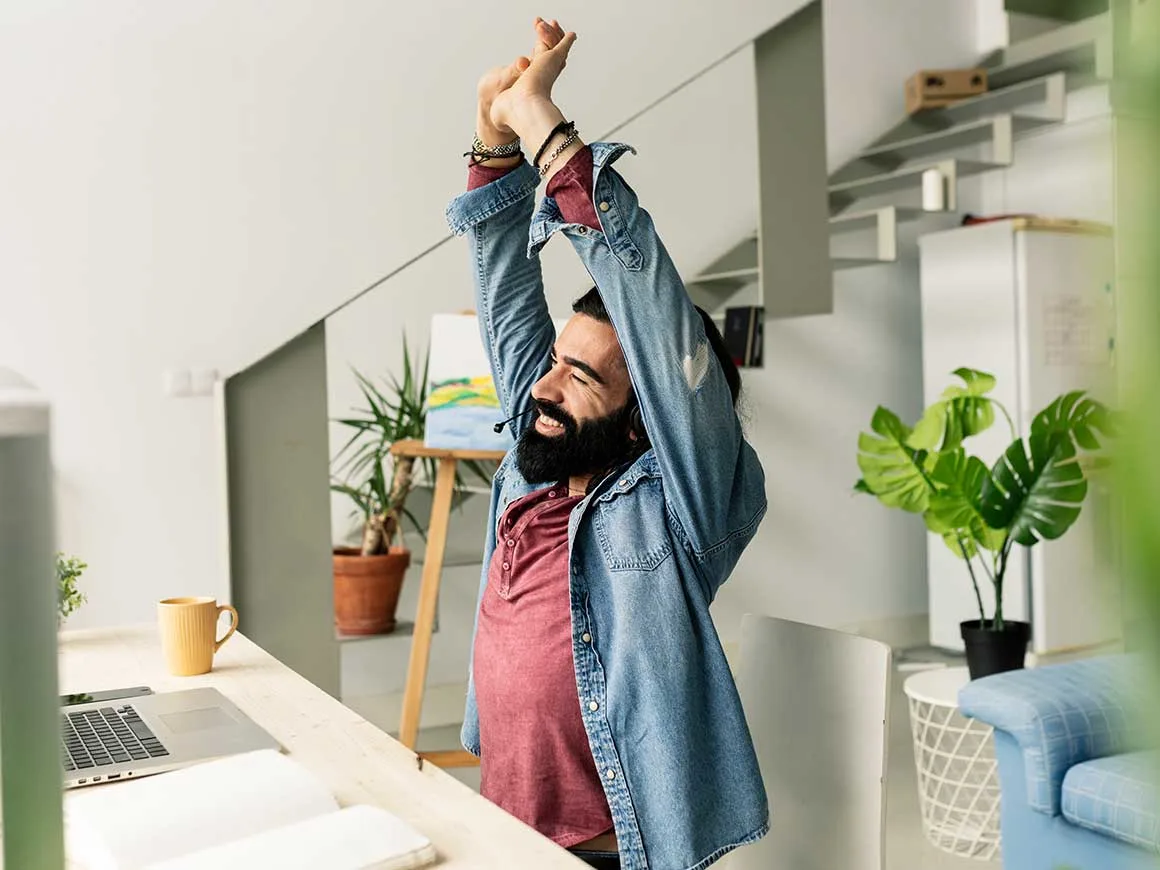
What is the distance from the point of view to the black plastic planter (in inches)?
121

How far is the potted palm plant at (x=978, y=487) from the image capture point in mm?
3088

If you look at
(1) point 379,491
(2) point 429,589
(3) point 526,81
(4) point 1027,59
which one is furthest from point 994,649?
(4) point 1027,59

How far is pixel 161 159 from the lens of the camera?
3.63 meters

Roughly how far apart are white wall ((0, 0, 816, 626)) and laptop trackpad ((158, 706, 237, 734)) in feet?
6.91

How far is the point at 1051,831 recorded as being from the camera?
2365mm

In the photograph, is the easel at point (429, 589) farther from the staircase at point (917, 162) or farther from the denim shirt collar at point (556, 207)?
the denim shirt collar at point (556, 207)

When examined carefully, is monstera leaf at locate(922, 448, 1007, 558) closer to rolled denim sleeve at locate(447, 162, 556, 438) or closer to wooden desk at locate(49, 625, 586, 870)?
rolled denim sleeve at locate(447, 162, 556, 438)

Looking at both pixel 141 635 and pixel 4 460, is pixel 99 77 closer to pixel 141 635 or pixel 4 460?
pixel 141 635

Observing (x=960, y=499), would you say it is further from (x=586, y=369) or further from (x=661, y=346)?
(x=661, y=346)

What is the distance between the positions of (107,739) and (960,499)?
8.43 feet

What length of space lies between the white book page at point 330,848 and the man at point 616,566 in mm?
558

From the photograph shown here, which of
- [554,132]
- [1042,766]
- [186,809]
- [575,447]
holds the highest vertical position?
[554,132]

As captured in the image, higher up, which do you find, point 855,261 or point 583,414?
point 855,261

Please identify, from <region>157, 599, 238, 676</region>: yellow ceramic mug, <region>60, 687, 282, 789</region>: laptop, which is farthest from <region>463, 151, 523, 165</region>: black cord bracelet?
<region>60, 687, 282, 789</region>: laptop
